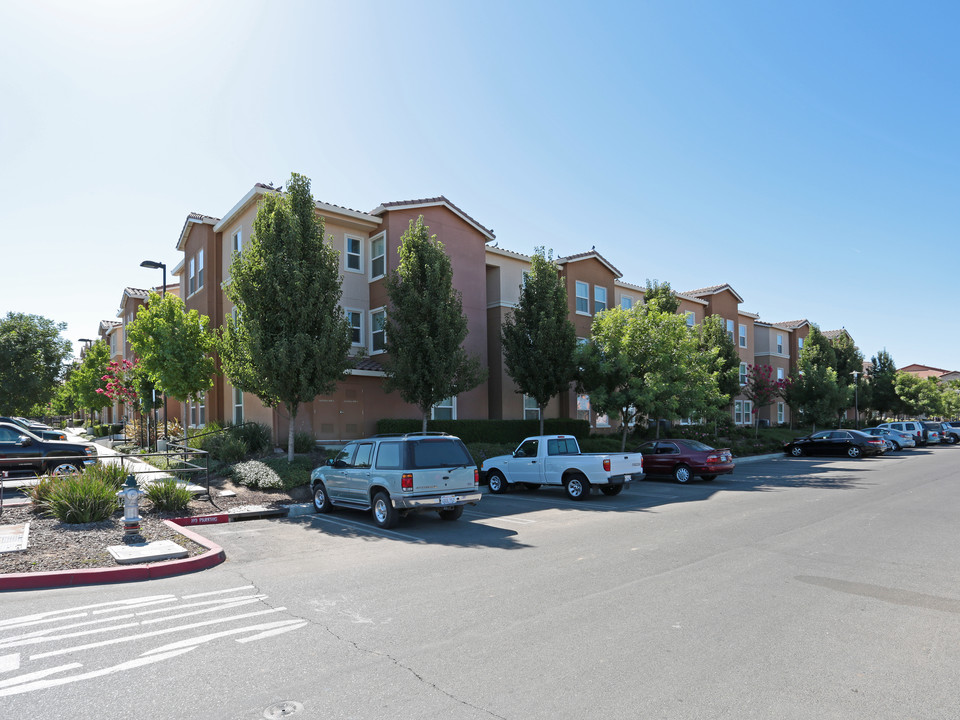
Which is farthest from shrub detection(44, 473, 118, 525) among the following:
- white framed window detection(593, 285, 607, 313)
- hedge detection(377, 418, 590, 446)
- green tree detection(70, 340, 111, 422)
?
green tree detection(70, 340, 111, 422)

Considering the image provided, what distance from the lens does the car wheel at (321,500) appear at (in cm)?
1419

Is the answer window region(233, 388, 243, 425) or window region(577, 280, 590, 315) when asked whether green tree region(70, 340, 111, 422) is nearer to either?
window region(233, 388, 243, 425)

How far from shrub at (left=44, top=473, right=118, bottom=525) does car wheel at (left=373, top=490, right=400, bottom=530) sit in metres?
4.93

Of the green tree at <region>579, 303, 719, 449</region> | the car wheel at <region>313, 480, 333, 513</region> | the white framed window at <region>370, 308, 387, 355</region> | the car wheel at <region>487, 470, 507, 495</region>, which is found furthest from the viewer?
the green tree at <region>579, 303, 719, 449</region>

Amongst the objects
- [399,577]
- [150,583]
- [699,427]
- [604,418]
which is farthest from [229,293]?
[699,427]

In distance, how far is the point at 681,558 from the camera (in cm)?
905

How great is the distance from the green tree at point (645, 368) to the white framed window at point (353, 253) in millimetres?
9538

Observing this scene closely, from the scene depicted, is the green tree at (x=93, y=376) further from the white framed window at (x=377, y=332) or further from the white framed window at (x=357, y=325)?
the white framed window at (x=377, y=332)

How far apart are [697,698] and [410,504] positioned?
7991 millimetres

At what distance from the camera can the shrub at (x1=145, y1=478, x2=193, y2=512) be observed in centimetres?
1299

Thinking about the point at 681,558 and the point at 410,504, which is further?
the point at 410,504

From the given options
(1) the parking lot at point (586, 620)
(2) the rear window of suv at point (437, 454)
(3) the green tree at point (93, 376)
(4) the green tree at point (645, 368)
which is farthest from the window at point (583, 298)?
(3) the green tree at point (93, 376)

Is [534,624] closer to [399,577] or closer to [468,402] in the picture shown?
[399,577]

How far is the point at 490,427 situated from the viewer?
24859 mm
